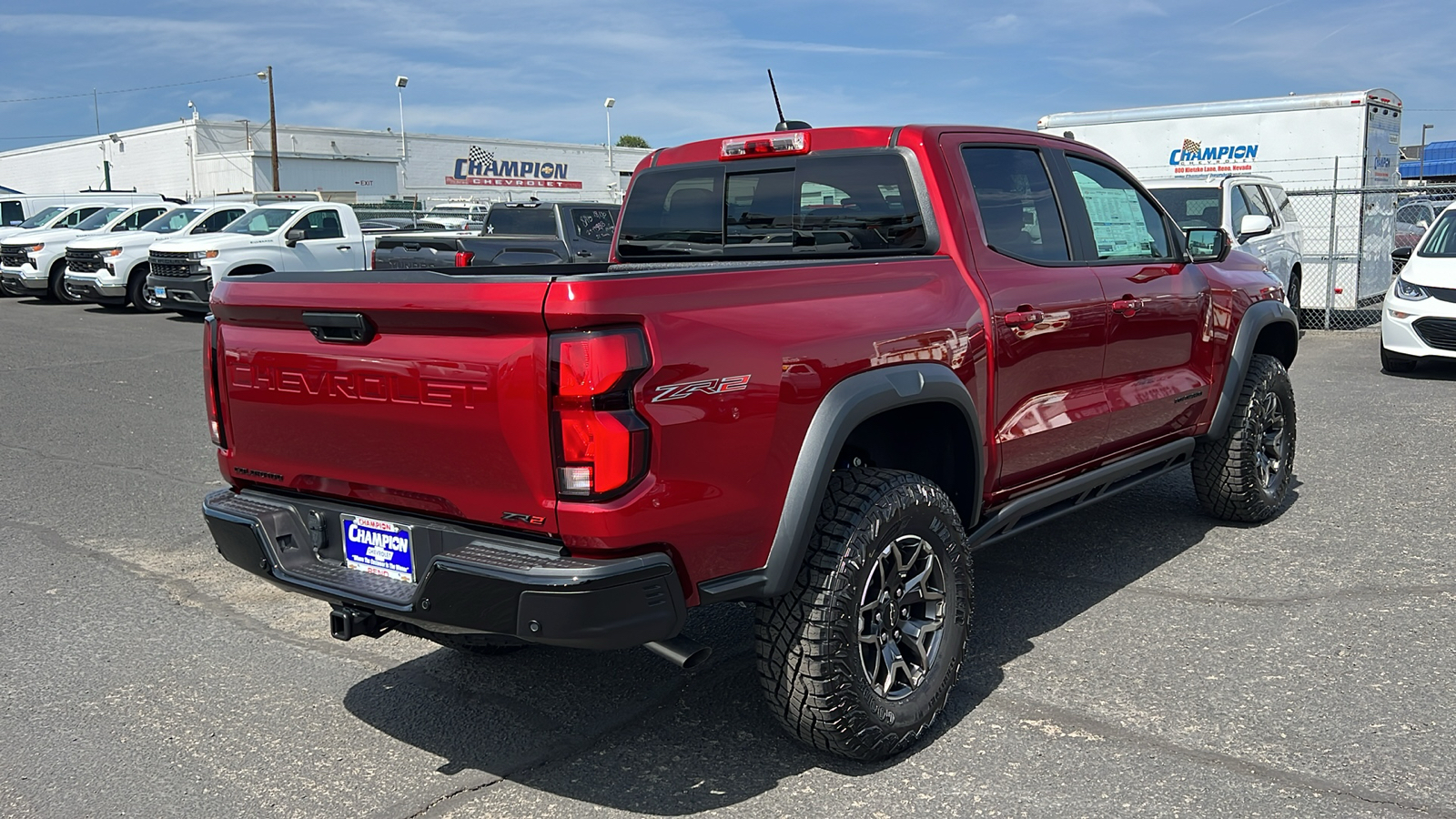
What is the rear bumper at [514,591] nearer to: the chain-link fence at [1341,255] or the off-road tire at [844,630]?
the off-road tire at [844,630]

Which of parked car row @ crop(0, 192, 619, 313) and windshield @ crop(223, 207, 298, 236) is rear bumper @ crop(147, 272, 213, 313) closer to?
parked car row @ crop(0, 192, 619, 313)

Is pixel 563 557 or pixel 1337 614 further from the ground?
pixel 563 557

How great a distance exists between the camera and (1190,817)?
3186 millimetres

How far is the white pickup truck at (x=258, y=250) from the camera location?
Answer: 1641cm

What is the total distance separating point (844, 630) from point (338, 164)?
167 ft

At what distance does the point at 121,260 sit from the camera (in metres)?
18.5

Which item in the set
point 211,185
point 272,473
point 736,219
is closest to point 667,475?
point 272,473

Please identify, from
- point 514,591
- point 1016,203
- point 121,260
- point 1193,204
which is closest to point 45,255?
point 121,260

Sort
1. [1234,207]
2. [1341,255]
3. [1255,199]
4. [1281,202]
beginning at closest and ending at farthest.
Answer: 1. [1234,207]
2. [1255,199]
3. [1281,202]
4. [1341,255]

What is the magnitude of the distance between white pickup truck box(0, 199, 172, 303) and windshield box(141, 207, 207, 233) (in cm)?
64

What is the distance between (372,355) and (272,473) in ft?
2.24

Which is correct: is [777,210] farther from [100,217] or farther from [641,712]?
[100,217]

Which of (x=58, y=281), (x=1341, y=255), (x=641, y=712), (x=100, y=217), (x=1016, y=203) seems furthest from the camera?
(x=100, y=217)

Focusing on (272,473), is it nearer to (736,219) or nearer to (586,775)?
(586,775)
